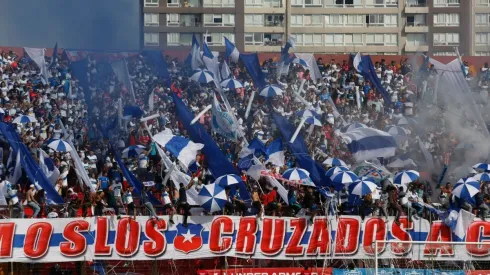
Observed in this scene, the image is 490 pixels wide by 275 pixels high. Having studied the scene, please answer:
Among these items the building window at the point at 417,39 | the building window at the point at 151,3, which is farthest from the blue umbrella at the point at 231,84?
the building window at the point at 417,39

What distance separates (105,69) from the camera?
40562 mm

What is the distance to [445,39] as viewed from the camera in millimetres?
79125

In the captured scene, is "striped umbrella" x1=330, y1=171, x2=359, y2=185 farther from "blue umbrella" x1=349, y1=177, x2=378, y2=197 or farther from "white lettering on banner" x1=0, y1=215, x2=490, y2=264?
"white lettering on banner" x1=0, y1=215, x2=490, y2=264

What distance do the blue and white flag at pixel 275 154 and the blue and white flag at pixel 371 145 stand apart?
143 inches

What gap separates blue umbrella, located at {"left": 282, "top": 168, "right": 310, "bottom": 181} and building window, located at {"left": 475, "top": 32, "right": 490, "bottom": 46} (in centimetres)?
3743

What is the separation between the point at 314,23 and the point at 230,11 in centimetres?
537

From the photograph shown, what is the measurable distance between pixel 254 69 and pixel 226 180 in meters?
14.4

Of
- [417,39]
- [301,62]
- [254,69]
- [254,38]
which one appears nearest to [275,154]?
[254,69]

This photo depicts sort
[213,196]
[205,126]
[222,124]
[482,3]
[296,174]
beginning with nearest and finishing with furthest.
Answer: [213,196] → [296,174] → [222,124] → [205,126] → [482,3]

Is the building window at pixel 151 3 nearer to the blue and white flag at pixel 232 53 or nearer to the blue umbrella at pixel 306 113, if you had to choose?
the blue and white flag at pixel 232 53

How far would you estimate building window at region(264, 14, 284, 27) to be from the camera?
76000 millimetres

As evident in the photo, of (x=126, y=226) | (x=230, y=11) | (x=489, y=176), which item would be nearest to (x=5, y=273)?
(x=126, y=226)

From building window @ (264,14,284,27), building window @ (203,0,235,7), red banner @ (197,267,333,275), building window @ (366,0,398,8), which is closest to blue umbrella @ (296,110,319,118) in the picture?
red banner @ (197,267,333,275)

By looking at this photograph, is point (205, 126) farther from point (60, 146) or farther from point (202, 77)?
point (60, 146)
